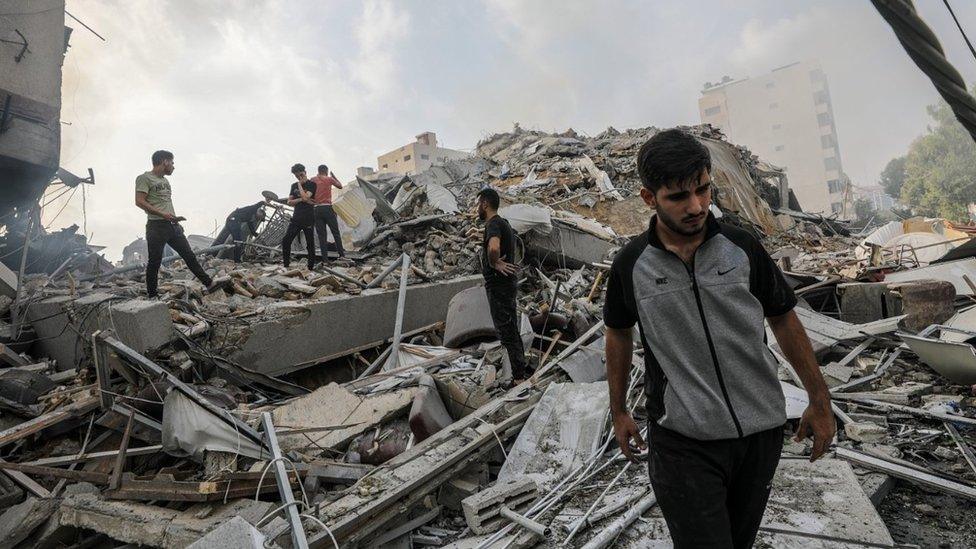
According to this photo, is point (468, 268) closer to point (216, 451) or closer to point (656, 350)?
point (216, 451)

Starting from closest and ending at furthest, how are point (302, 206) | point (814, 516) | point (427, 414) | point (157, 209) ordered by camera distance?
point (814, 516), point (427, 414), point (157, 209), point (302, 206)

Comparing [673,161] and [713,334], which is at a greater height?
[673,161]

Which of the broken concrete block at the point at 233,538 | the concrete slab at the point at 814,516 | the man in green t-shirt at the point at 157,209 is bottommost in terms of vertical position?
the concrete slab at the point at 814,516

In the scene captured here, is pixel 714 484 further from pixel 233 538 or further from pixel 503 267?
pixel 503 267

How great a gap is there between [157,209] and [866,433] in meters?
6.87

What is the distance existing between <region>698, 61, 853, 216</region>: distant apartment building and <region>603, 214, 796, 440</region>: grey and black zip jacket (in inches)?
2480

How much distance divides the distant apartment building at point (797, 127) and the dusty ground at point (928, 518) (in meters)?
61.2

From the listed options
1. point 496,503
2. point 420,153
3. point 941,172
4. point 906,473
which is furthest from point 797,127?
point 496,503

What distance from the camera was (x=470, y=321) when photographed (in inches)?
227

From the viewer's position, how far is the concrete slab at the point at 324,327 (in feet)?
17.3

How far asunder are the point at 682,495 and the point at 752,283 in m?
0.67

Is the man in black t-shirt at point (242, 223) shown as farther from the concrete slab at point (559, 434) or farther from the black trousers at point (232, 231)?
the concrete slab at point (559, 434)

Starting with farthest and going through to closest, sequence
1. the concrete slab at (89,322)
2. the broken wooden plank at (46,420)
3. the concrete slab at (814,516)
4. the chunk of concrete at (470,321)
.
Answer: the chunk of concrete at (470,321) → the concrete slab at (89,322) → the broken wooden plank at (46,420) → the concrete slab at (814,516)

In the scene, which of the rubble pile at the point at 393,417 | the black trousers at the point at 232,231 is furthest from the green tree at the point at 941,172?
the black trousers at the point at 232,231
